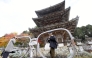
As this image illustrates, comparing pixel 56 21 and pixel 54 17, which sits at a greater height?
pixel 54 17

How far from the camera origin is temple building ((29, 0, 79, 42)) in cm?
2458

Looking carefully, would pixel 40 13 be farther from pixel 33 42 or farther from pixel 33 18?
pixel 33 42

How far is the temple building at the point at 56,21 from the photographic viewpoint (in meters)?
24.6

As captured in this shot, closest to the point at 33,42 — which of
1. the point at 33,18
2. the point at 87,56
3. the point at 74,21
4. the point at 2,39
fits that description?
the point at 87,56

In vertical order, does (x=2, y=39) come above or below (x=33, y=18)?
below

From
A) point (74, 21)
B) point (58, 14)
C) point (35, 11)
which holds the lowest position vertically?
point (74, 21)

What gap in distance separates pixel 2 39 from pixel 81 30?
28.0 meters

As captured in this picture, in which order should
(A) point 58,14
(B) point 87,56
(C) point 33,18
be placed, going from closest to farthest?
(B) point 87,56 < (A) point 58,14 < (C) point 33,18

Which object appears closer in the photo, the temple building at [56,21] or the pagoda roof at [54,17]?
the temple building at [56,21]

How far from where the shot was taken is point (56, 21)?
1067 inches

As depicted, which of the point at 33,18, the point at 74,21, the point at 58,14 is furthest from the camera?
the point at 33,18

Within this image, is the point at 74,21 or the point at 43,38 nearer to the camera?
the point at 74,21

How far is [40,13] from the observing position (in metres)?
30.8

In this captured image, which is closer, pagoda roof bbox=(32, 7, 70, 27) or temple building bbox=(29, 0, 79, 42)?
temple building bbox=(29, 0, 79, 42)
